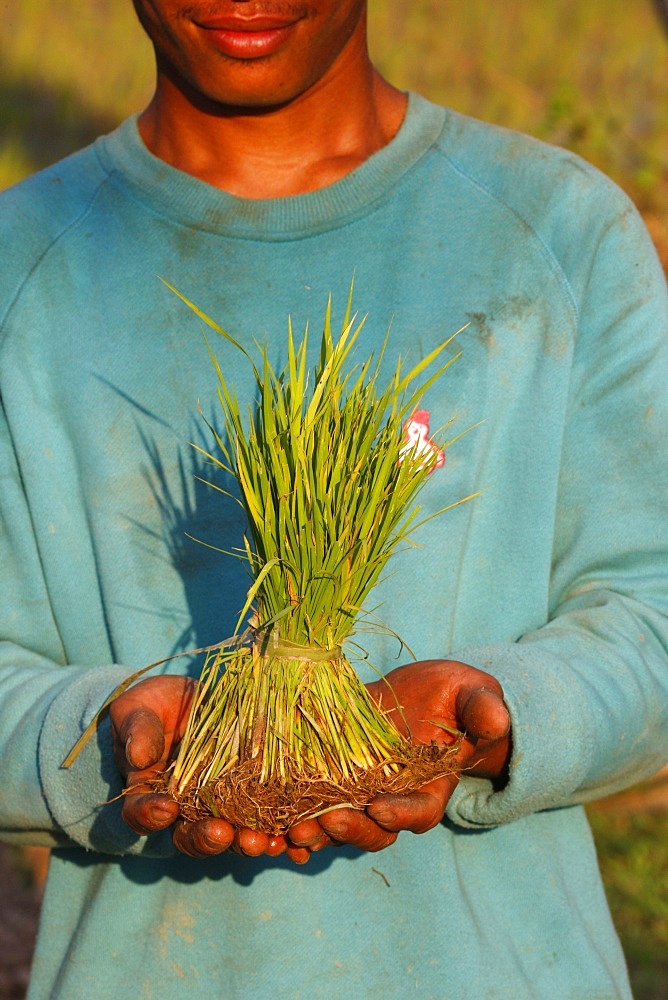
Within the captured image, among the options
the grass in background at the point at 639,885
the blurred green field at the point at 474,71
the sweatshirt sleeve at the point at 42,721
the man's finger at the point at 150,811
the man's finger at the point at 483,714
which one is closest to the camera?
the man's finger at the point at 150,811

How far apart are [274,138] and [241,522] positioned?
0.63 metres

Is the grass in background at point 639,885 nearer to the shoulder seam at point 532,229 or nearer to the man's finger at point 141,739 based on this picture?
the shoulder seam at point 532,229

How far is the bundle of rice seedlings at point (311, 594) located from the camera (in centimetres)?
170

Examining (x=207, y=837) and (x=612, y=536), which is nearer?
(x=207, y=837)

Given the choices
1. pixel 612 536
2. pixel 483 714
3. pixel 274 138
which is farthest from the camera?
pixel 274 138

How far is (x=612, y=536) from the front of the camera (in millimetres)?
1975

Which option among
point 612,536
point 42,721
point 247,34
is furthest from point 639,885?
point 247,34

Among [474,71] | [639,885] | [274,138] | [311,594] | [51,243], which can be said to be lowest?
[639,885]

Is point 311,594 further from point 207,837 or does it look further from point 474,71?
point 474,71

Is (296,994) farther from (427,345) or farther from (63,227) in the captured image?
(63,227)

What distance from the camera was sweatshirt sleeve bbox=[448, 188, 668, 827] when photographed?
1.81 meters

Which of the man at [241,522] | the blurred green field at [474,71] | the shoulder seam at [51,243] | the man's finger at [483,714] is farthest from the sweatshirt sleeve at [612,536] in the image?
the blurred green field at [474,71]

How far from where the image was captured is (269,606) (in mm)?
1787

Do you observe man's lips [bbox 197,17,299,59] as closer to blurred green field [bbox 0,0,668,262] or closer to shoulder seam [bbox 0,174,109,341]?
shoulder seam [bbox 0,174,109,341]
